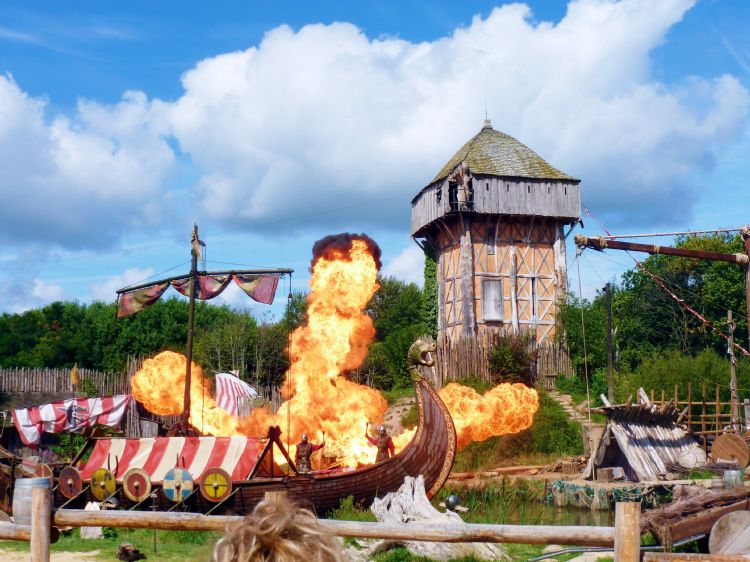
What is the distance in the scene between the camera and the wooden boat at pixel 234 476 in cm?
1459

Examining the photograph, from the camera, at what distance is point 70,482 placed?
15281mm

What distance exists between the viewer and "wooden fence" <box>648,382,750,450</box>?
24.5m

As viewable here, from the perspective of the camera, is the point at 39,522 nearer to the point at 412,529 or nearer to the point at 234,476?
the point at 412,529

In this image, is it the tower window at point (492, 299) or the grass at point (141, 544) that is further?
the tower window at point (492, 299)

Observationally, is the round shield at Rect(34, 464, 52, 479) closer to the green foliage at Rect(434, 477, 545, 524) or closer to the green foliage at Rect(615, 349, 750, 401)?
the green foliage at Rect(434, 477, 545, 524)

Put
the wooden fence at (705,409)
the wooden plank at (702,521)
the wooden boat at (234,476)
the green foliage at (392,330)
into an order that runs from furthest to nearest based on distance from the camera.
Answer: the green foliage at (392,330) < the wooden fence at (705,409) < the wooden boat at (234,476) < the wooden plank at (702,521)


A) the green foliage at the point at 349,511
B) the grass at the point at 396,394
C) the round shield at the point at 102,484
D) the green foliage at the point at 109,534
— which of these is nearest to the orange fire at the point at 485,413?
the green foliage at the point at 349,511

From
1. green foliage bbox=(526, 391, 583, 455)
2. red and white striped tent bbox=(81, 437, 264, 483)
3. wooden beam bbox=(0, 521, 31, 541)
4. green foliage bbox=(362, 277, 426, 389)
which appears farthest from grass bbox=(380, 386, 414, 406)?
wooden beam bbox=(0, 521, 31, 541)

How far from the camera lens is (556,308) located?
37812 mm

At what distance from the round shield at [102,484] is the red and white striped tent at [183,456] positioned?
0.62 feet

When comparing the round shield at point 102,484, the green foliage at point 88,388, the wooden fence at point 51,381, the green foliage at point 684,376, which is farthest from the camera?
the green foliage at point 88,388

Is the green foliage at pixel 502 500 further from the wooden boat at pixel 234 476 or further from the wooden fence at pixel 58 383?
the wooden fence at pixel 58 383

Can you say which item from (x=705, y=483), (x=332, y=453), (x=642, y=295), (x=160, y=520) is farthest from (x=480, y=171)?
(x=160, y=520)

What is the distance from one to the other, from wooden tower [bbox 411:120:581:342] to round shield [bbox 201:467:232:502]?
22.9 meters
